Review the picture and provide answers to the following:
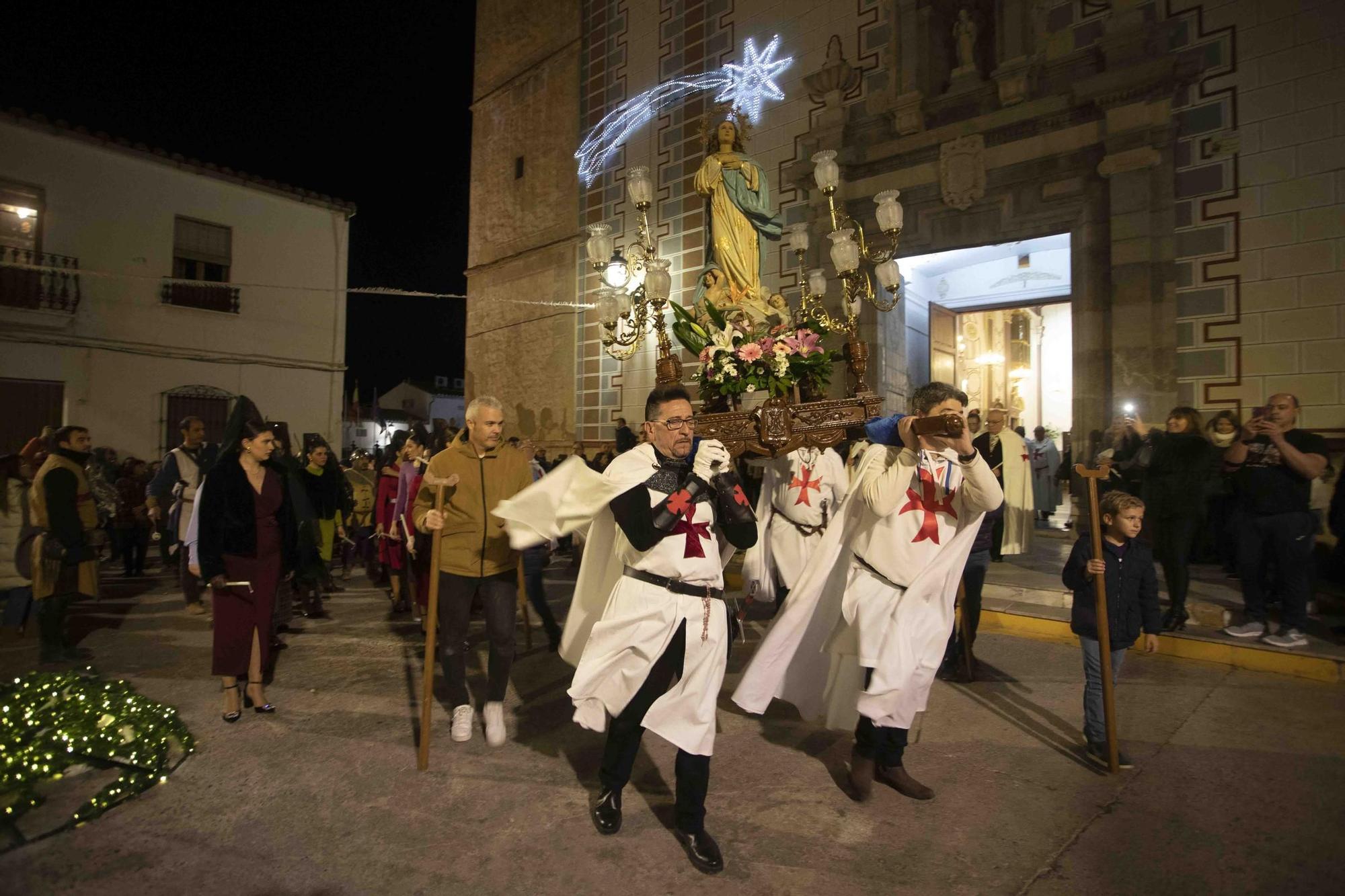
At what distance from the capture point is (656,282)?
6574 millimetres

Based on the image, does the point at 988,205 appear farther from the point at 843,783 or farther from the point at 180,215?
the point at 180,215

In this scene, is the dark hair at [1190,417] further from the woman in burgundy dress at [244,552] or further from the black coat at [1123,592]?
the woman in burgundy dress at [244,552]

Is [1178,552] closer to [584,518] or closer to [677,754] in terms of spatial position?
[677,754]

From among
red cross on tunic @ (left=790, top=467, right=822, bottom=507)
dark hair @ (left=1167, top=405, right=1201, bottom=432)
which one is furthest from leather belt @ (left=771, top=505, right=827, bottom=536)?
dark hair @ (left=1167, top=405, right=1201, bottom=432)

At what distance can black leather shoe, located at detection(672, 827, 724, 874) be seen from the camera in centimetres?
280

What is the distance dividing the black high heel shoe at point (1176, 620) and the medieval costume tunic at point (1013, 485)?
152 centimetres

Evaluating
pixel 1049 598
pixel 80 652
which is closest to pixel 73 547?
pixel 80 652

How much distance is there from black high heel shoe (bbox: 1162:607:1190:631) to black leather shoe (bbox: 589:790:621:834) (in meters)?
4.75

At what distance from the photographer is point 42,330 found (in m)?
15.4

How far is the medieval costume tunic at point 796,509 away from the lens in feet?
18.9

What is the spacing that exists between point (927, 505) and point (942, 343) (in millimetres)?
9101

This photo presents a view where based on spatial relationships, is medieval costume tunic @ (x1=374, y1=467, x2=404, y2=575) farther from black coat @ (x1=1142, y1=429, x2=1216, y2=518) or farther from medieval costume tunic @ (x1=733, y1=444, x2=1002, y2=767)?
black coat @ (x1=1142, y1=429, x2=1216, y2=518)

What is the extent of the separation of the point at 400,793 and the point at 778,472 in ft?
11.7

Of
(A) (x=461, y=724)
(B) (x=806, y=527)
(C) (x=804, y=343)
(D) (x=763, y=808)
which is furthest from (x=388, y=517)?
(D) (x=763, y=808)
